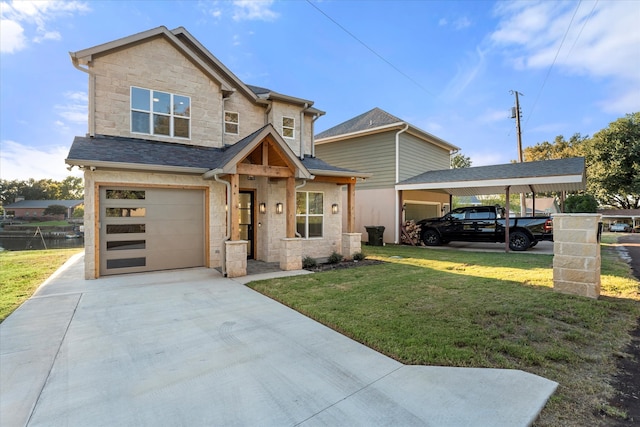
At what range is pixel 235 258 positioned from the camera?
7.55 meters

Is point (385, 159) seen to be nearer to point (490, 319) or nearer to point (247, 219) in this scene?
point (247, 219)

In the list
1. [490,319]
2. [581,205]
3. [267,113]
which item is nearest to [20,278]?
[267,113]

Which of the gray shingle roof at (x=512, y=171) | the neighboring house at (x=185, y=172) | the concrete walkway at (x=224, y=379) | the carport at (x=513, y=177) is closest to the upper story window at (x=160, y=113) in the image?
the neighboring house at (x=185, y=172)

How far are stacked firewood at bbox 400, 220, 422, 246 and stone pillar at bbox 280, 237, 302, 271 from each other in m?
7.88

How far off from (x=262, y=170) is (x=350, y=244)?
13.6 ft

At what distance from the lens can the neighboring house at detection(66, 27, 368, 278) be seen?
24.6 feet

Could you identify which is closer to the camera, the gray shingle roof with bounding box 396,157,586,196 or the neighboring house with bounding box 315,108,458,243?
the gray shingle roof with bounding box 396,157,586,196

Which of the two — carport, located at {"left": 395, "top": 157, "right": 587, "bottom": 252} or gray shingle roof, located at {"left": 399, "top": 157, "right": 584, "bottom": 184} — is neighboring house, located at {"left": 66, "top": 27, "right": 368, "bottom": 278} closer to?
carport, located at {"left": 395, "top": 157, "right": 587, "bottom": 252}

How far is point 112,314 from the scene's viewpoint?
15.9 ft

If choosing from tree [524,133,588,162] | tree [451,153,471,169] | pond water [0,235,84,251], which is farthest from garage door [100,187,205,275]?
tree [451,153,471,169]

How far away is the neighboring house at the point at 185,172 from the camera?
7.48 meters

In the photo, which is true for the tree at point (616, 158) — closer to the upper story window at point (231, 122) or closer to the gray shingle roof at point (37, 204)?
the upper story window at point (231, 122)

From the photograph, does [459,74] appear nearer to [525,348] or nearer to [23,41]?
[525,348]

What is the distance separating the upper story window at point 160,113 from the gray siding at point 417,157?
33.1 feet
